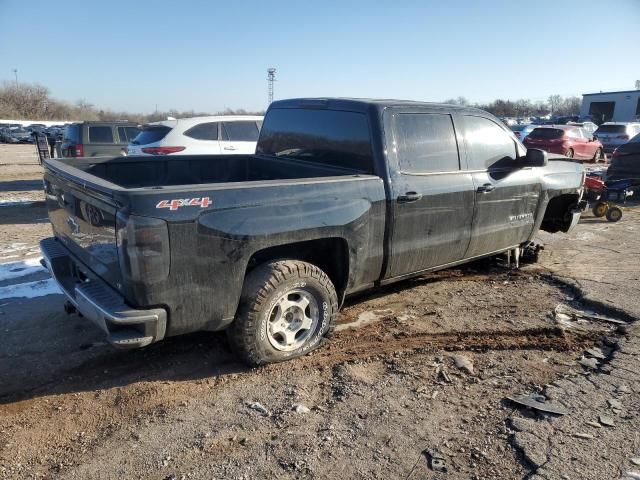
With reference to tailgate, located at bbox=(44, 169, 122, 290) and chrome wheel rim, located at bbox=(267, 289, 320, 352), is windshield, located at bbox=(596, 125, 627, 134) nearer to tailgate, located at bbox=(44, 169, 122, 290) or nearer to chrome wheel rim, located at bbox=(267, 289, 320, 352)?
chrome wheel rim, located at bbox=(267, 289, 320, 352)

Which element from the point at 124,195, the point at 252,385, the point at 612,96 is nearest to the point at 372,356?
the point at 252,385

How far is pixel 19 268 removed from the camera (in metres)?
5.97

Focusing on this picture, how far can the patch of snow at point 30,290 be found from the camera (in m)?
5.10

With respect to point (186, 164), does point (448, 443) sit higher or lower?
lower

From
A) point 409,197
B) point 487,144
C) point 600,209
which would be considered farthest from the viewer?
point 600,209

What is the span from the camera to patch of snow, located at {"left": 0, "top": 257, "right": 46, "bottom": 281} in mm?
5706

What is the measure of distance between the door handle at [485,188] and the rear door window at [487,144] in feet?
0.59

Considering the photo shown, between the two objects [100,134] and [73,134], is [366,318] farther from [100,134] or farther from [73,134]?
[73,134]

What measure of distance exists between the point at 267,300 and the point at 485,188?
8.48 ft

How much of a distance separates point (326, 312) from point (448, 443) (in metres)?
1.36

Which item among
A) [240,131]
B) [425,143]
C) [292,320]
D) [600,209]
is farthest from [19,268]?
[600,209]

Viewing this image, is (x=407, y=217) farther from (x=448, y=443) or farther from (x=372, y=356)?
(x=448, y=443)

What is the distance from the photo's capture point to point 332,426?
3035mm

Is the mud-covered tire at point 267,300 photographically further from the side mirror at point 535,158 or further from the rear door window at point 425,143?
the side mirror at point 535,158
